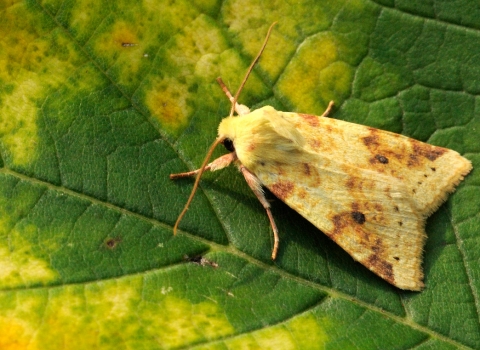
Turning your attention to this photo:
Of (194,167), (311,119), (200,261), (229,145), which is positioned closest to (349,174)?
(311,119)

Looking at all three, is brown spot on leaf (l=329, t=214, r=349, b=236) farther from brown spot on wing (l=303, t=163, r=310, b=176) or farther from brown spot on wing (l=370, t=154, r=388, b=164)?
brown spot on wing (l=370, t=154, r=388, b=164)

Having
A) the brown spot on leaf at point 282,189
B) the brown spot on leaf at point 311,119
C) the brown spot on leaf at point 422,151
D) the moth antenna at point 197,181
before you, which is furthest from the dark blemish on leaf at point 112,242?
the brown spot on leaf at point 422,151

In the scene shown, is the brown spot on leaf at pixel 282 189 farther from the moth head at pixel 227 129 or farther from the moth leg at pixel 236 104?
the moth leg at pixel 236 104

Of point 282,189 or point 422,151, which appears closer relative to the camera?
point 282,189

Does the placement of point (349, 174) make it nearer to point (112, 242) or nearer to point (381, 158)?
point (381, 158)

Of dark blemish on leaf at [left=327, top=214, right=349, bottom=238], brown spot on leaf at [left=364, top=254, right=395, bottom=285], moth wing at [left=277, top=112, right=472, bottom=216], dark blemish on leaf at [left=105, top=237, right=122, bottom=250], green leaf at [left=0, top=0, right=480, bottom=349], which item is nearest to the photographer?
green leaf at [left=0, top=0, right=480, bottom=349]

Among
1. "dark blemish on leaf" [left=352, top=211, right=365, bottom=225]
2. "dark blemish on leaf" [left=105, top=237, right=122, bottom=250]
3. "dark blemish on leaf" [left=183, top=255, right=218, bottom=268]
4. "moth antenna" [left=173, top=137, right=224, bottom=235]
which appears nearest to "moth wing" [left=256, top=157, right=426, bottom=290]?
"dark blemish on leaf" [left=352, top=211, right=365, bottom=225]
